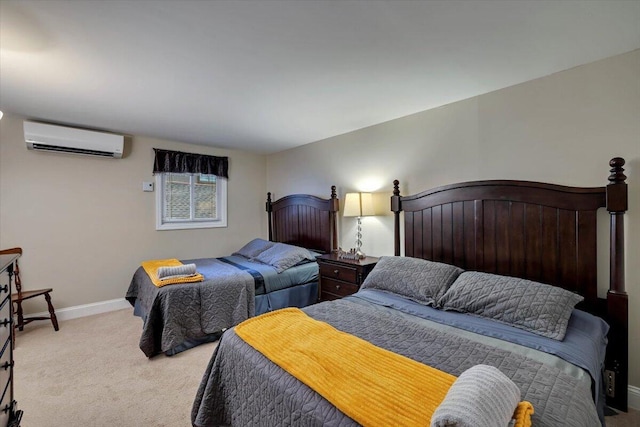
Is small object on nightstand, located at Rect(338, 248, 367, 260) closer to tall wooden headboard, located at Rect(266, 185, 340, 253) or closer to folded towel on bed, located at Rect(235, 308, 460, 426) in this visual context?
tall wooden headboard, located at Rect(266, 185, 340, 253)

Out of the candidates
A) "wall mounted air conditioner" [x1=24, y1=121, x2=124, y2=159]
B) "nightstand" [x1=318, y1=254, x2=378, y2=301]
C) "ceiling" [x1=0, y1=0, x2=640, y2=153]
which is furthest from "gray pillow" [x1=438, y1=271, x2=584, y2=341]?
"wall mounted air conditioner" [x1=24, y1=121, x2=124, y2=159]

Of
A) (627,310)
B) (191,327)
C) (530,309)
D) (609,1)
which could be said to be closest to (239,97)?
(191,327)

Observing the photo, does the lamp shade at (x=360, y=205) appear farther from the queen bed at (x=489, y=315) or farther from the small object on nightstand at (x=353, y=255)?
the queen bed at (x=489, y=315)

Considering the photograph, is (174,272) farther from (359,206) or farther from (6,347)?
(359,206)

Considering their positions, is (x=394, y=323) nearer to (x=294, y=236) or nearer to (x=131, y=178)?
(x=294, y=236)

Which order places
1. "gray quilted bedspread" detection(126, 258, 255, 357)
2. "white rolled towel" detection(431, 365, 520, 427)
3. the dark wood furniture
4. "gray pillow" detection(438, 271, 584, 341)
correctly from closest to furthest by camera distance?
"white rolled towel" detection(431, 365, 520, 427), the dark wood furniture, "gray pillow" detection(438, 271, 584, 341), "gray quilted bedspread" detection(126, 258, 255, 357)

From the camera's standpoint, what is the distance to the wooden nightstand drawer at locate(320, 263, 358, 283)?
9.46 ft

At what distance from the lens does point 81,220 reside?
3.57 metres

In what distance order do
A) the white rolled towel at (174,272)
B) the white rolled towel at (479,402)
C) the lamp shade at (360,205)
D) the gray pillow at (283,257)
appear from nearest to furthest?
1. the white rolled towel at (479,402)
2. the white rolled towel at (174,272)
3. the lamp shade at (360,205)
4. the gray pillow at (283,257)

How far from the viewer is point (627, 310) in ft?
5.78

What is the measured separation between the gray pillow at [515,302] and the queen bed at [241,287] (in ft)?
6.10

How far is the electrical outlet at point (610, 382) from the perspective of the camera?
1.84 meters

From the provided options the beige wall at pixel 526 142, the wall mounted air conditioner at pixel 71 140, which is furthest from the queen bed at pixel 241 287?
the wall mounted air conditioner at pixel 71 140

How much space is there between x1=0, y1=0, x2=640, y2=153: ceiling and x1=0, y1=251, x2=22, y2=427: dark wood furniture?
128 cm
